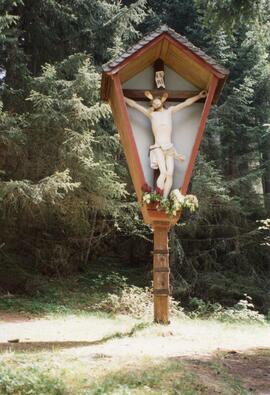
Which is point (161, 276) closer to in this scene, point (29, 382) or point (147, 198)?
point (147, 198)

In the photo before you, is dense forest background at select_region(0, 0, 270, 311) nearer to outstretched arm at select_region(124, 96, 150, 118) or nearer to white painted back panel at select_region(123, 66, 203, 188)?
white painted back panel at select_region(123, 66, 203, 188)

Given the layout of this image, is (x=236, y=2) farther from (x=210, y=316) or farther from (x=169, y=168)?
(x=210, y=316)

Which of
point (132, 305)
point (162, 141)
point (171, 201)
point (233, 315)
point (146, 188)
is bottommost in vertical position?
point (233, 315)

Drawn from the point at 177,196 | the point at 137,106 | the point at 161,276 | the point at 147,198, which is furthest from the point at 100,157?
the point at 161,276

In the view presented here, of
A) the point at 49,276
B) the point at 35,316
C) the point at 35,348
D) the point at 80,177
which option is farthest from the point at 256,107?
the point at 35,348

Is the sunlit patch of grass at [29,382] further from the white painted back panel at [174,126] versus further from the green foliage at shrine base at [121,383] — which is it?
the white painted back panel at [174,126]

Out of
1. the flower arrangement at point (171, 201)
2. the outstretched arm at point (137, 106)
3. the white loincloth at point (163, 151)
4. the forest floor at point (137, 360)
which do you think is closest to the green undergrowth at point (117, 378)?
the forest floor at point (137, 360)

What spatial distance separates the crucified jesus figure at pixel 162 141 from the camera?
728 centimetres

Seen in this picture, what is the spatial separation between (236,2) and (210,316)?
615 cm

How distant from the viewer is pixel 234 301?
1238cm

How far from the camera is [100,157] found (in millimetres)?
11008

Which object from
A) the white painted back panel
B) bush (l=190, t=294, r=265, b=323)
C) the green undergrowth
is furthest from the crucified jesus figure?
bush (l=190, t=294, r=265, b=323)

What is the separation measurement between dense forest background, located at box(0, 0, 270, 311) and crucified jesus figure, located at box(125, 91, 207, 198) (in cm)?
188

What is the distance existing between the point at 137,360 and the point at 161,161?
3.34 m
